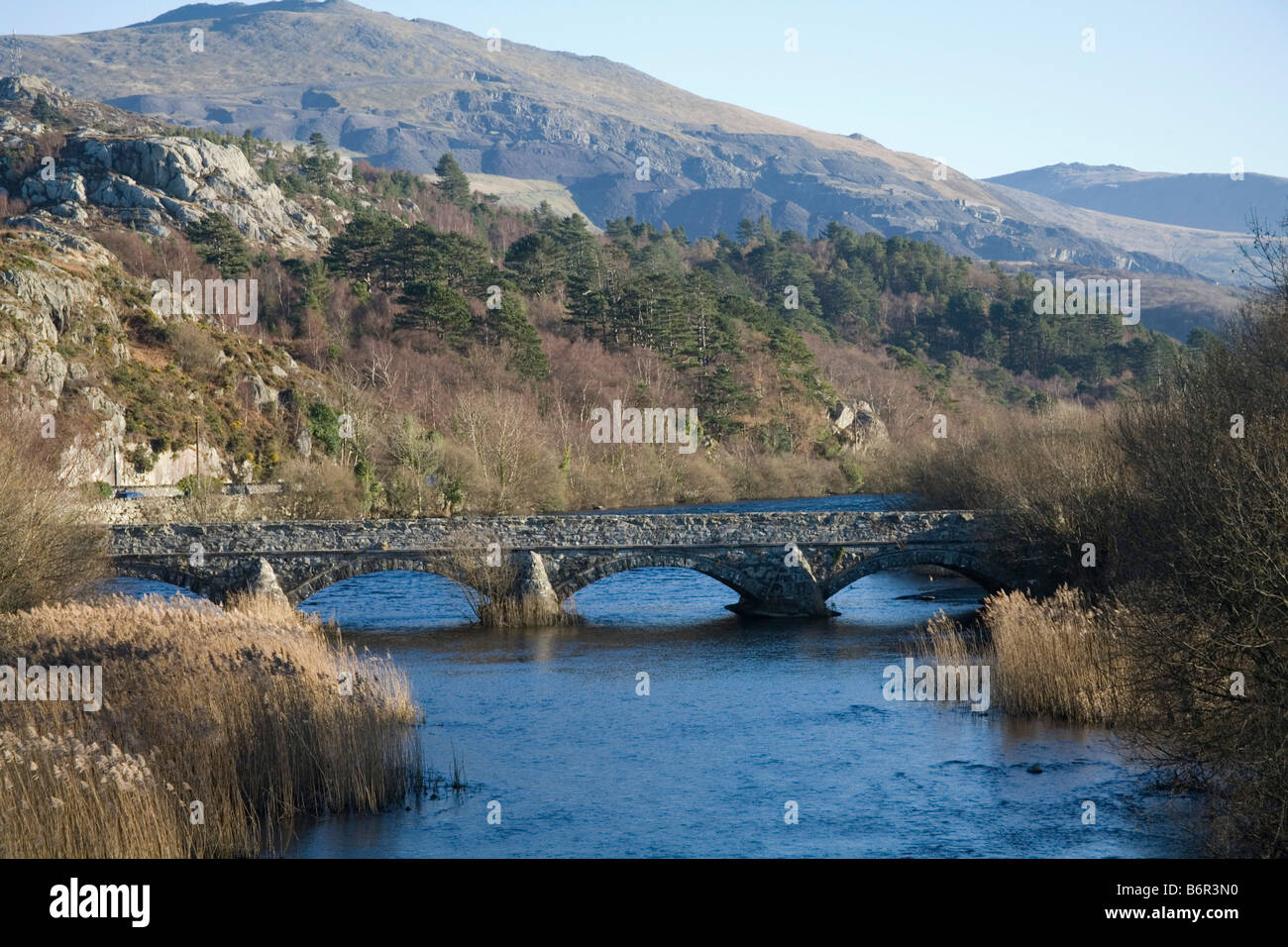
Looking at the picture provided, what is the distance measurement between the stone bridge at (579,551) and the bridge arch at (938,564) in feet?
0.13

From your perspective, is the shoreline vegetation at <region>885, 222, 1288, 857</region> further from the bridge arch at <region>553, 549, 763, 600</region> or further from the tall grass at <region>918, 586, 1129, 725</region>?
the bridge arch at <region>553, 549, 763, 600</region>

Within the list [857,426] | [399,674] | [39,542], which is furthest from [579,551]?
[857,426]

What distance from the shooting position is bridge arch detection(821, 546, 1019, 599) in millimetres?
34844

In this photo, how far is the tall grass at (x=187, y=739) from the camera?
43.6ft

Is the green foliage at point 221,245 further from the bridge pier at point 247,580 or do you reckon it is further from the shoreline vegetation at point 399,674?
the shoreline vegetation at point 399,674

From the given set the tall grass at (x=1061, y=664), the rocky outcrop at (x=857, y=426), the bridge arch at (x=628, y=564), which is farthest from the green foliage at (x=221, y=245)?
the tall grass at (x=1061, y=664)

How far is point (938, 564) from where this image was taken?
3503cm

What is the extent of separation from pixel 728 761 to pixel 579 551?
48.1ft

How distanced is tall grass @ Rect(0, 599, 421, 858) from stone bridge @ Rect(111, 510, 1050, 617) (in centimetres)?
1067

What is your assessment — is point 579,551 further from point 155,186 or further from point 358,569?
point 155,186
